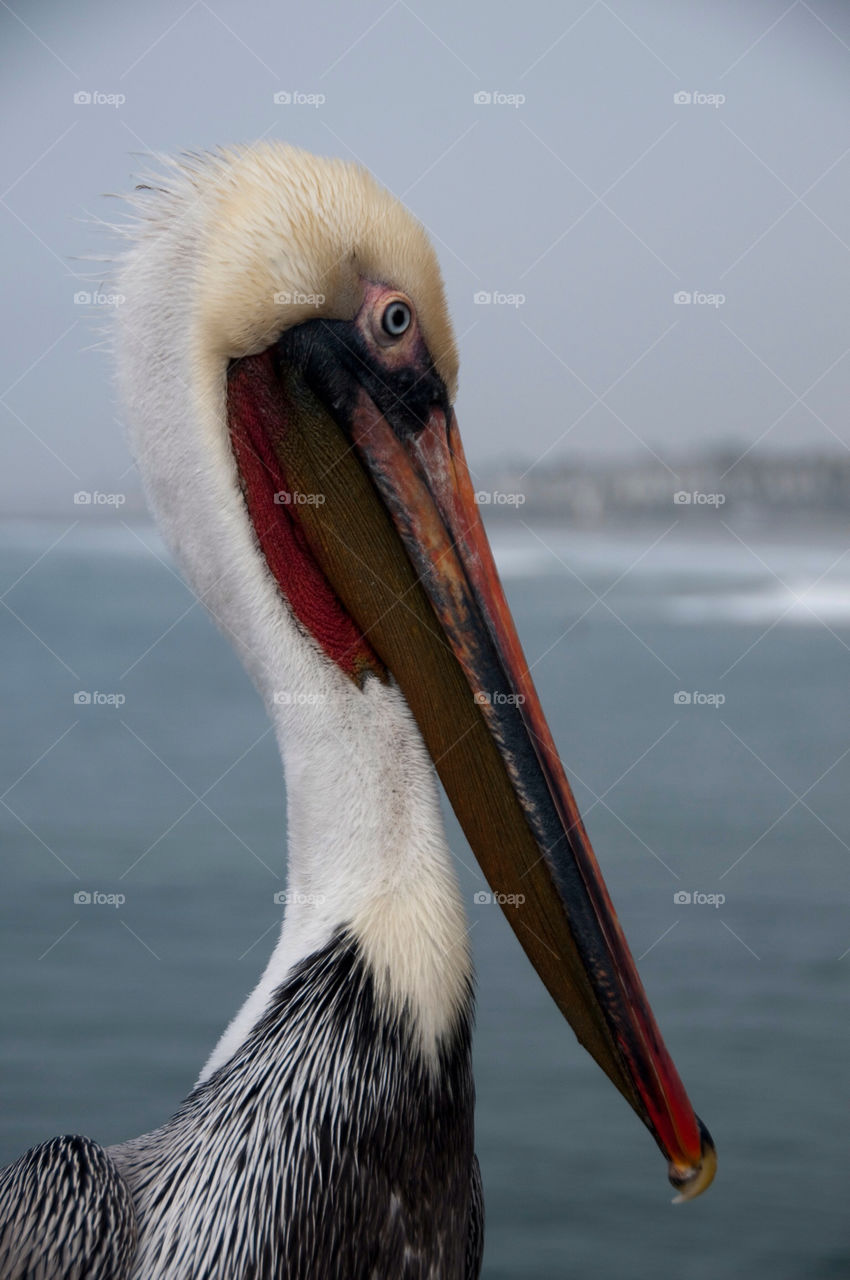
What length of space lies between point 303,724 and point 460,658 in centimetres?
27

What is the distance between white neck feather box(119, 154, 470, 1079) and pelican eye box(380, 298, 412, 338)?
258 millimetres

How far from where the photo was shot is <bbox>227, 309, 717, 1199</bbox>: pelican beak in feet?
7.34

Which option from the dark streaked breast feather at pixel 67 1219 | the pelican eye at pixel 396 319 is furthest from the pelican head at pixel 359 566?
the dark streaked breast feather at pixel 67 1219

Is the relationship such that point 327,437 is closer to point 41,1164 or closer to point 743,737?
point 41,1164

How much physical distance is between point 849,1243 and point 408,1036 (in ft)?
8.23

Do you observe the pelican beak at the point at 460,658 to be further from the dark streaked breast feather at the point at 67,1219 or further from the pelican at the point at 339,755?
the dark streaked breast feather at the point at 67,1219

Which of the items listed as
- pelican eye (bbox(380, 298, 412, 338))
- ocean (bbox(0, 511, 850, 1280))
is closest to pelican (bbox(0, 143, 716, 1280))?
pelican eye (bbox(380, 298, 412, 338))

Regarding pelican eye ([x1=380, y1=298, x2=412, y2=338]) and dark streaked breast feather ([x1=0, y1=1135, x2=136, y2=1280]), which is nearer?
dark streaked breast feather ([x1=0, y1=1135, x2=136, y2=1280])

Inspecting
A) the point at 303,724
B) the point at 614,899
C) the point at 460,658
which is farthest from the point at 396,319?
the point at 614,899

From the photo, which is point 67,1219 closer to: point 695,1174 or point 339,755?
point 339,755

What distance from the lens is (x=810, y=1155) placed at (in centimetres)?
425

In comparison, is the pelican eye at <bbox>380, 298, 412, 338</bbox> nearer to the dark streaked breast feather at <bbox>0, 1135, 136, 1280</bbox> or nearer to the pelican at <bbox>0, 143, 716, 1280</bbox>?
the pelican at <bbox>0, 143, 716, 1280</bbox>

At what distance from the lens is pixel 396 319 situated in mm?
2201

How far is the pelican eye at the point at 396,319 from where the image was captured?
219cm
